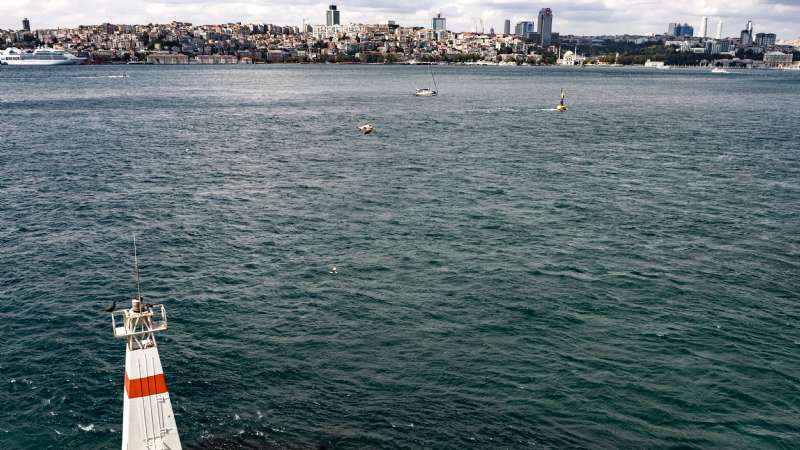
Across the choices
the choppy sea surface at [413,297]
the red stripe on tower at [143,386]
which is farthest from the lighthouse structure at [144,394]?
the choppy sea surface at [413,297]

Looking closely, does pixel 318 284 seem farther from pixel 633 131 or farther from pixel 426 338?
pixel 633 131

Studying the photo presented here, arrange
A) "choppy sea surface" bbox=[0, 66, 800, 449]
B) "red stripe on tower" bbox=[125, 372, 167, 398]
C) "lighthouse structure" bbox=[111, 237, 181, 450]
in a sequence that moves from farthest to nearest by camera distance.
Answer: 1. "choppy sea surface" bbox=[0, 66, 800, 449]
2. "red stripe on tower" bbox=[125, 372, 167, 398]
3. "lighthouse structure" bbox=[111, 237, 181, 450]

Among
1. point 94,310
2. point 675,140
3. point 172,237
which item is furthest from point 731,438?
point 675,140

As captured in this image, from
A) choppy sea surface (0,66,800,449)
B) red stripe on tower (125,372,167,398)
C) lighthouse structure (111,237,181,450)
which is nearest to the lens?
lighthouse structure (111,237,181,450)

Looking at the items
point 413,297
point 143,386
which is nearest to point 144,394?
point 143,386

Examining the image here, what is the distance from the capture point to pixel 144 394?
17.1 meters

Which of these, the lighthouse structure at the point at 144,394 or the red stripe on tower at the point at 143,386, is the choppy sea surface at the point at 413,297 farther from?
the red stripe on tower at the point at 143,386

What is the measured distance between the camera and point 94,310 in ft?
131

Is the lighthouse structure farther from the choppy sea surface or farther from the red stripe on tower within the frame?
the choppy sea surface

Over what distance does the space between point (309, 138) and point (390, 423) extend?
8673 centimetres

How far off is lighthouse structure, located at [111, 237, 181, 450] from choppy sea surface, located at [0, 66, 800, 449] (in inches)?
425

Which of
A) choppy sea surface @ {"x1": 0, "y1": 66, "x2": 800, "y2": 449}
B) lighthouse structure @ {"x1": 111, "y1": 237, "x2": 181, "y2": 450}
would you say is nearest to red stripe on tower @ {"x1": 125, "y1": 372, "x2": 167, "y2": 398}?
lighthouse structure @ {"x1": 111, "y1": 237, "x2": 181, "y2": 450}

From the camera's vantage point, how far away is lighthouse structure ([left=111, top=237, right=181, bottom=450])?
1681 centimetres

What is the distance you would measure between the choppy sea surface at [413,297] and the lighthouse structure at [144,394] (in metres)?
10.8
